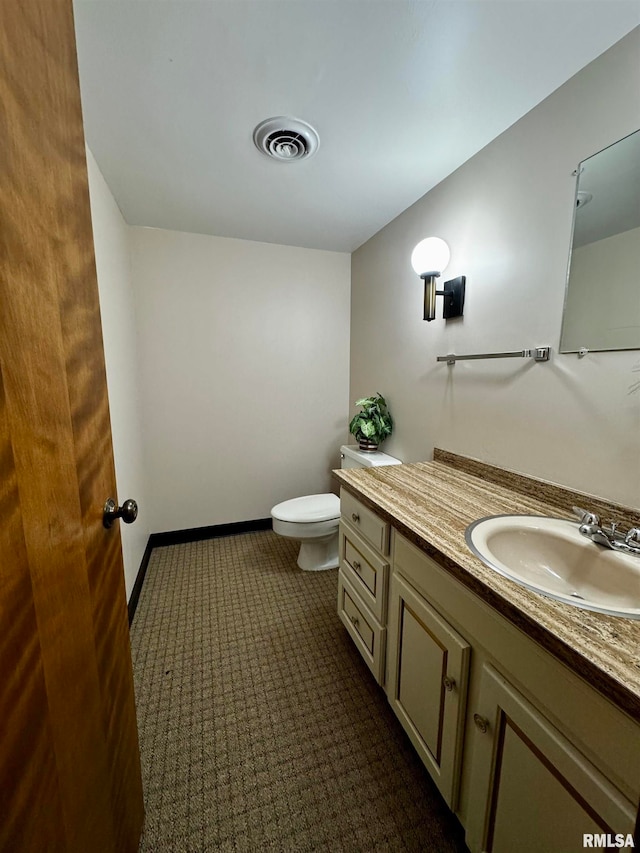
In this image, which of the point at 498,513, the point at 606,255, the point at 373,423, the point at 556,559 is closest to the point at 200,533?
the point at 373,423

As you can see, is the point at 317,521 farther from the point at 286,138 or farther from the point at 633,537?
the point at 286,138

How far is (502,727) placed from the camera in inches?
28.0

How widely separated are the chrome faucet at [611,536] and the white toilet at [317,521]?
3.83 ft

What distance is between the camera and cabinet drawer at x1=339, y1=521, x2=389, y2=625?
1193 mm

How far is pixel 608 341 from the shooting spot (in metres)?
1.02

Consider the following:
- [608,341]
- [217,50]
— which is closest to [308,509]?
[608,341]

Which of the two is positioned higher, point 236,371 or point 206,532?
point 236,371

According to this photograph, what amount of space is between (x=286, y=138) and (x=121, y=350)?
4.32 ft

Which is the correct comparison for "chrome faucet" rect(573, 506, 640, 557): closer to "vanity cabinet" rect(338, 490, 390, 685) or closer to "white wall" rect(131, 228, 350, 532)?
"vanity cabinet" rect(338, 490, 390, 685)

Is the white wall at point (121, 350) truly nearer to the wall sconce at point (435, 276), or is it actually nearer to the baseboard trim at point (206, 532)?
the baseboard trim at point (206, 532)

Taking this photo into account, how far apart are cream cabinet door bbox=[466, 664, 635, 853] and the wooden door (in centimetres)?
81

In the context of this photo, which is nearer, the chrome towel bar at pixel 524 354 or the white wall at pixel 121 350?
the chrome towel bar at pixel 524 354

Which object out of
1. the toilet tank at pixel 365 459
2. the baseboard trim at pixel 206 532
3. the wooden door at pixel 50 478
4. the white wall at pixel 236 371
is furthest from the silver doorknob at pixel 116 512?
the baseboard trim at pixel 206 532

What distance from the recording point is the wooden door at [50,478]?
43 cm
